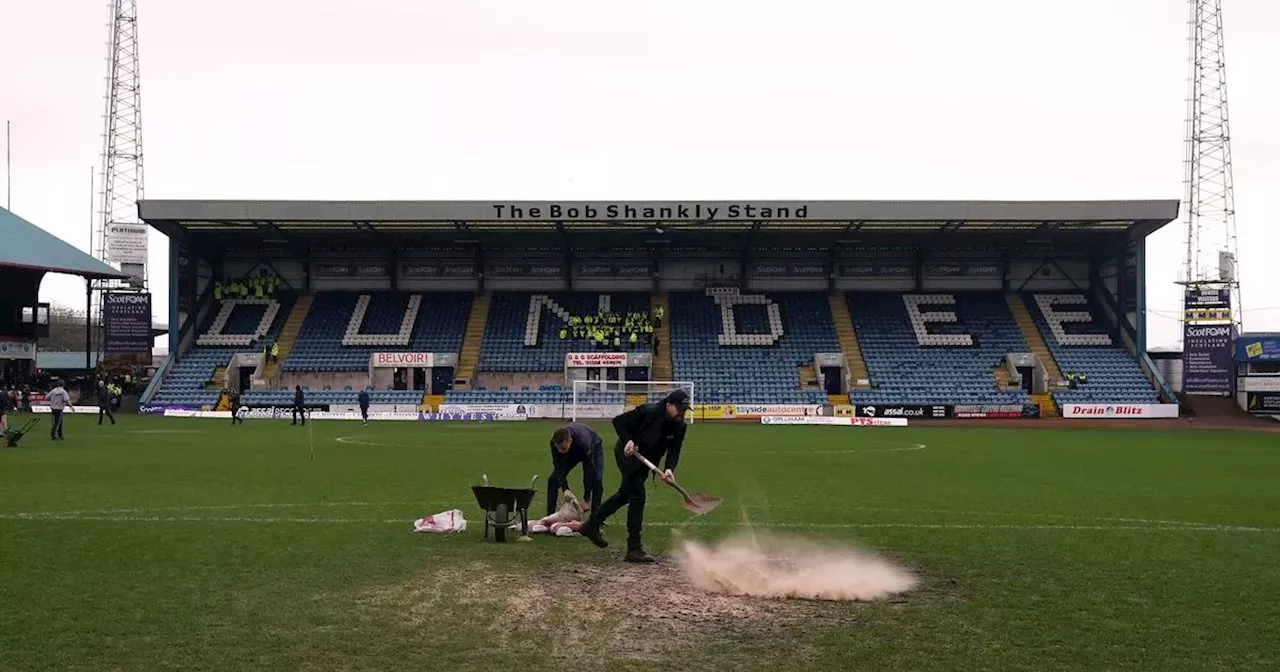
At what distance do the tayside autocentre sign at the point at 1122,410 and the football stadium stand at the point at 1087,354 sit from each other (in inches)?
33.0

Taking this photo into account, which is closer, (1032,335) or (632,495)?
(632,495)

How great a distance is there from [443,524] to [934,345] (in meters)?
50.8

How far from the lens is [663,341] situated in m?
61.1

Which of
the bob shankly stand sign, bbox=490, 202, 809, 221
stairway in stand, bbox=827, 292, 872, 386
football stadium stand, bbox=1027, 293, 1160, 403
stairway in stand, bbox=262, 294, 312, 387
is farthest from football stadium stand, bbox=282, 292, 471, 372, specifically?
football stadium stand, bbox=1027, 293, 1160, 403

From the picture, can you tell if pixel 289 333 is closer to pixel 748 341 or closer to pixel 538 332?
pixel 538 332

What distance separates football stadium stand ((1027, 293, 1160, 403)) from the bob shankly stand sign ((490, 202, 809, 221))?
1733 cm

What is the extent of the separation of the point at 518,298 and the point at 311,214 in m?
13.9

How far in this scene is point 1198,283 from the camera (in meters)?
59.9

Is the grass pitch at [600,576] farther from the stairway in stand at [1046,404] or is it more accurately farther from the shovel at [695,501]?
the stairway in stand at [1046,404]

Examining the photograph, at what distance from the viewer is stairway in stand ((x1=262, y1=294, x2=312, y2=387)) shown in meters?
58.4

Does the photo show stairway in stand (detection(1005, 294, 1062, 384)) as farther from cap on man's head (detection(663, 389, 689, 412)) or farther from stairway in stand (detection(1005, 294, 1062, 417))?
cap on man's head (detection(663, 389, 689, 412))

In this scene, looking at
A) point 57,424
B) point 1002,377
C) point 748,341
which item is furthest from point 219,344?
point 1002,377

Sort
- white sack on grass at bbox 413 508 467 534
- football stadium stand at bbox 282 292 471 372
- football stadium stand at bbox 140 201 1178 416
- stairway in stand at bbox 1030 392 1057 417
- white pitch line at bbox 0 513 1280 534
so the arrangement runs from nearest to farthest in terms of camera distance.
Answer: white sack on grass at bbox 413 508 467 534, white pitch line at bbox 0 513 1280 534, stairway in stand at bbox 1030 392 1057 417, football stadium stand at bbox 140 201 1178 416, football stadium stand at bbox 282 292 471 372

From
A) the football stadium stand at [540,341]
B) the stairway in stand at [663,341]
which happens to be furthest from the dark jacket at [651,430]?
the stairway in stand at [663,341]
